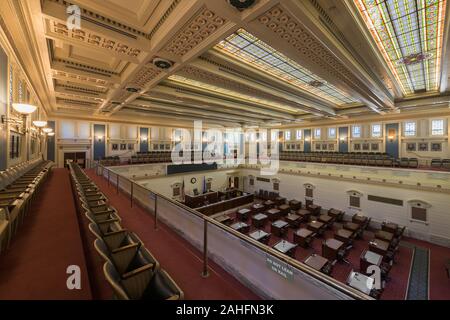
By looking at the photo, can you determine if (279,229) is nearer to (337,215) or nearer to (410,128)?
(337,215)

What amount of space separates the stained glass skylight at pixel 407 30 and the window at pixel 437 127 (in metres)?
7.23

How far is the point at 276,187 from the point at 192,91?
11684 millimetres

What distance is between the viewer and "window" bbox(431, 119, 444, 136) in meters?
13.7

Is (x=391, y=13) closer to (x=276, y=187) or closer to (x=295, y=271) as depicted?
(x=295, y=271)

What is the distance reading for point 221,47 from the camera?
6633 mm

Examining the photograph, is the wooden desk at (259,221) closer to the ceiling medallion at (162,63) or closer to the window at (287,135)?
the ceiling medallion at (162,63)

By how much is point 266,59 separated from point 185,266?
752 centimetres

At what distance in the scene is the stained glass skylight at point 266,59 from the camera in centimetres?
619

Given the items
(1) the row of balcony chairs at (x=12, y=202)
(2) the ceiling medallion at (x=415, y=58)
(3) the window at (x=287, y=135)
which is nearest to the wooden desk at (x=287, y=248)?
(1) the row of balcony chairs at (x=12, y=202)

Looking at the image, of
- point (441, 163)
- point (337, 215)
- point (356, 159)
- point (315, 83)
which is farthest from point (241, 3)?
point (441, 163)

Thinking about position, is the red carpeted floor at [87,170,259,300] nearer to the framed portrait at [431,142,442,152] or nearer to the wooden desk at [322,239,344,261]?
the wooden desk at [322,239,344,261]

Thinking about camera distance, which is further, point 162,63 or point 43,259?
point 162,63

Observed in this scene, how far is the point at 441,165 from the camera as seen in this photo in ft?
39.1
